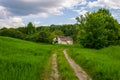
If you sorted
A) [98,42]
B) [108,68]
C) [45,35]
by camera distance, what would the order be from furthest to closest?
1. [45,35]
2. [98,42]
3. [108,68]

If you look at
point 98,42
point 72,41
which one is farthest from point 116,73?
point 72,41

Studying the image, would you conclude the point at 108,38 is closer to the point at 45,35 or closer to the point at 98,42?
the point at 98,42

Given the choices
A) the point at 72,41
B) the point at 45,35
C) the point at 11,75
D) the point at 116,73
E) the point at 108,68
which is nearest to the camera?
the point at 11,75

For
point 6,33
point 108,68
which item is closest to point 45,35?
point 6,33

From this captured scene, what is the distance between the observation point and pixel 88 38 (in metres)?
62.9

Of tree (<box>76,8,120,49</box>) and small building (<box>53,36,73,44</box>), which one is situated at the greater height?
tree (<box>76,8,120,49</box>)

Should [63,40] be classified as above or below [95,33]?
below

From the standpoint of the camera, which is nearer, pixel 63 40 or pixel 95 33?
pixel 95 33

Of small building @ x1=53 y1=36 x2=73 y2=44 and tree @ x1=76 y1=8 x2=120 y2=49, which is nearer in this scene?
tree @ x1=76 y1=8 x2=120 y2=49

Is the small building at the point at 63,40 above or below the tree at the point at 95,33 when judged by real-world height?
below

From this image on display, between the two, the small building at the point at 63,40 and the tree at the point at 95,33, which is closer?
the tree at the point at 95,33

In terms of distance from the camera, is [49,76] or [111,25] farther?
[111,25]

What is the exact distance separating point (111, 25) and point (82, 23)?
8.09 meters

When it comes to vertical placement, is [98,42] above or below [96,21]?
below
